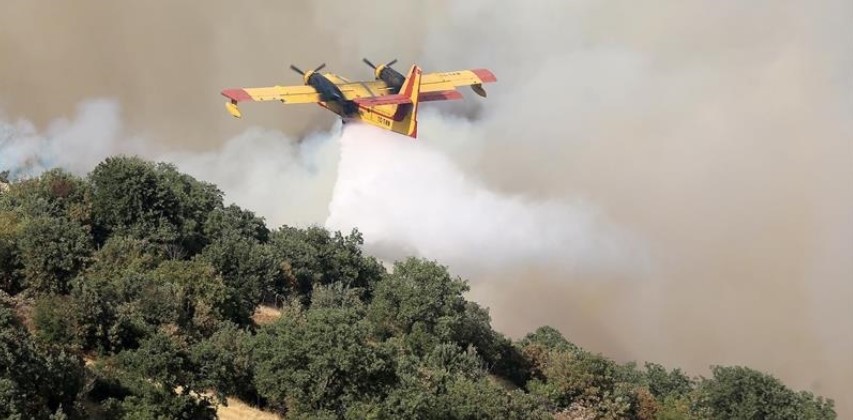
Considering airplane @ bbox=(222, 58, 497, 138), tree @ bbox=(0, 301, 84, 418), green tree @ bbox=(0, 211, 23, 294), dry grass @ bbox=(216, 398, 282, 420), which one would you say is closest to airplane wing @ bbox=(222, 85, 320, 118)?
airplane @ bbox=(222, 58, 497, 138)

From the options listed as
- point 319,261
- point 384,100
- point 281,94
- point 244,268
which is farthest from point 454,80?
point 244,268

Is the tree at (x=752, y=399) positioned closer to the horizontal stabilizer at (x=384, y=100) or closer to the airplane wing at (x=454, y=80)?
the horizontal stabilizer at (x=384, y=100)

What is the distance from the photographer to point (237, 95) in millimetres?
87188

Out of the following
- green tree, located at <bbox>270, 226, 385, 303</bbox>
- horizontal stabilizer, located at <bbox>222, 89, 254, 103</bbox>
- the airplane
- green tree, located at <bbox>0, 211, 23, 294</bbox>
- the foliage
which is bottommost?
the foliage

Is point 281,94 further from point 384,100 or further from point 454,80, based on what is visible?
point 454,80

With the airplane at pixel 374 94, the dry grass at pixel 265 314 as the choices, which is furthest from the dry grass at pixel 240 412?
the airplane at pixel 374 94

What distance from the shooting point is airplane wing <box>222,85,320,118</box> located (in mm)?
87506

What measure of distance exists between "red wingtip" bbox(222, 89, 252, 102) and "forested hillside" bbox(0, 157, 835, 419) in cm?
1040

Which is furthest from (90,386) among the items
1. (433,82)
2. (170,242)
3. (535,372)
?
(433,82)

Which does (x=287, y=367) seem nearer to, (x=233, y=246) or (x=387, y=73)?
(x=233, y=246)

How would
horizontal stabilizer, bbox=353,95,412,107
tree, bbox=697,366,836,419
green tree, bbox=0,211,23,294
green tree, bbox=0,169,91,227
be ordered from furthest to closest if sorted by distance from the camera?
horizontal stabilizer, bbox=353,95,412,107
tree, bbox=697,366,836,419
green tree, bbox=0,169,91,227
green tree, bbox=0,211,23,294

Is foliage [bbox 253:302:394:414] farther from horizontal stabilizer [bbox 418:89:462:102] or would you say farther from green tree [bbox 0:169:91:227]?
horizontal stabilizer [bbox 418:89:462:102]

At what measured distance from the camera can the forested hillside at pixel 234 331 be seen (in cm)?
3581

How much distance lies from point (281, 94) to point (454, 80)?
18832 mm
